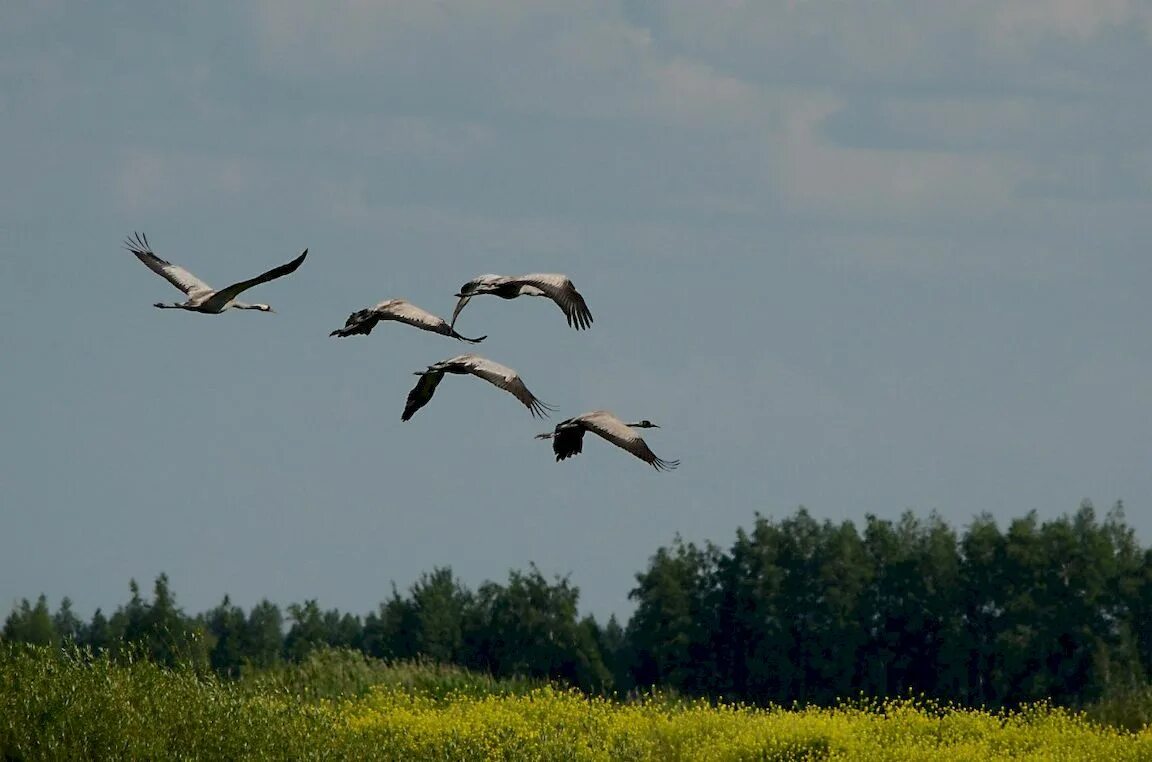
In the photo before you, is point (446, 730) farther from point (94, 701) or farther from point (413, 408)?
point (413, 408)

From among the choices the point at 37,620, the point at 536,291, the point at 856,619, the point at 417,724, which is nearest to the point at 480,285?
the point at 536,291


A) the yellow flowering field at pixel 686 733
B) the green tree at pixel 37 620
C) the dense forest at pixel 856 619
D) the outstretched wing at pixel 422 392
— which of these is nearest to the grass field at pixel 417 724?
the yellow flowering field at pixel 686 733

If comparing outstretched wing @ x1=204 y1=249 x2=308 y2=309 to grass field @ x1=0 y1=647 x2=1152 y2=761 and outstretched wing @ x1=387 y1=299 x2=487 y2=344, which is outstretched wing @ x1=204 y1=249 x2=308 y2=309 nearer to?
outstretched wing @ x1=387 y1=299 x2=487 y2=344

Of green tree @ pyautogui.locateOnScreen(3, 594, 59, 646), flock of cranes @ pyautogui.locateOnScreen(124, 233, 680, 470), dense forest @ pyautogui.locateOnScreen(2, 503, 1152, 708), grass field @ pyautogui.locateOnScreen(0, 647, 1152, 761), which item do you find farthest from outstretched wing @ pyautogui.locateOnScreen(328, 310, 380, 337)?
green tree @ pyautogui.locateOnScreen(3, 594, 59, 646)

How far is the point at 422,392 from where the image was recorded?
16.2 metres

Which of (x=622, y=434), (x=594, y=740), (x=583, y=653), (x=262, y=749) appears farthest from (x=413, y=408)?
(x=583, y=653)

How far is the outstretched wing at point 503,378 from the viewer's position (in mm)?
15477

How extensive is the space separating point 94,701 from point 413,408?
536cm

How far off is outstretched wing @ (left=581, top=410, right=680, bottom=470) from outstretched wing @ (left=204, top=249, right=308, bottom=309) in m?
3.15

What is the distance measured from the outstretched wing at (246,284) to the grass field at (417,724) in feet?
15.4

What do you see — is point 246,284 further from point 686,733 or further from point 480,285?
point 686,733

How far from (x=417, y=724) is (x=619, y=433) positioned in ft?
26.0

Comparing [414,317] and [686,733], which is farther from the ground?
[414,317]

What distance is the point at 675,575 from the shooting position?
58688 mm
